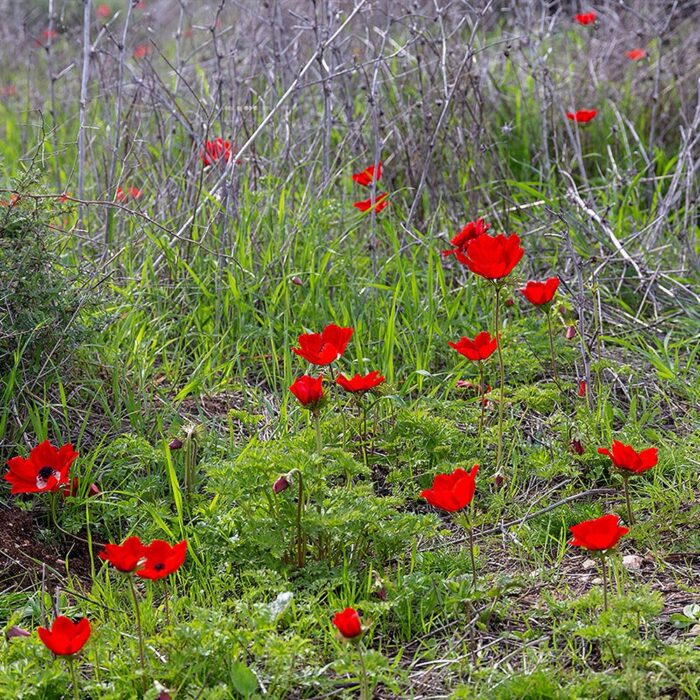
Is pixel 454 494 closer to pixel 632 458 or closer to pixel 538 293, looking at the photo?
pixel 632 458

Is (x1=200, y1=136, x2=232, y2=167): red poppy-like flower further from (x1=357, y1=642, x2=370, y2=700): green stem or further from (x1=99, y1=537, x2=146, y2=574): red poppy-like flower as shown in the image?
(x1=357, y1=642, x2=370, y2=700): green stem

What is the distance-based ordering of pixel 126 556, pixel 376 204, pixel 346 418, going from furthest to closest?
1. pixel 376 204
2. pixel 346 418
3. pixel 126 556

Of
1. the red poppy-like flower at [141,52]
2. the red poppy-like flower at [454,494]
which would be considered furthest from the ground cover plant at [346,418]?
the red poppy-like flower at [141,52]

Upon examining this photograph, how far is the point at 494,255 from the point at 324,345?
465 millimetres

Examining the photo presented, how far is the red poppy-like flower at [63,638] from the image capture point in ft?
5.57

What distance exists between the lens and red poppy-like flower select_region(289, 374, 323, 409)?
2.17m

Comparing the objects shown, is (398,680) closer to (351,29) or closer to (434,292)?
(434,292)

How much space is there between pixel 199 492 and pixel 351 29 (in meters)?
3.32

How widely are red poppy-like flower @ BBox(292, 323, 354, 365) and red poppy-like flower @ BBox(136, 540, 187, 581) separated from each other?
672 mm

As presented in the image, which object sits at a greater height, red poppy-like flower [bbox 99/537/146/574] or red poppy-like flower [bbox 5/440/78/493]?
red poppy-like flower [bbox 99/537/146/574]

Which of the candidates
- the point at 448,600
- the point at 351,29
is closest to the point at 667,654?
the point at 448,600

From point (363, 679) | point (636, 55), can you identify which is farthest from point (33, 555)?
point (636, 55)

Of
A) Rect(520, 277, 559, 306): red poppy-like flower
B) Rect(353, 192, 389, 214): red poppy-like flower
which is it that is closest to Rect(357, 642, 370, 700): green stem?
Rect(520, 277, 559, 306): red poppy-like flower

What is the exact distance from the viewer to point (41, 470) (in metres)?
2.33
